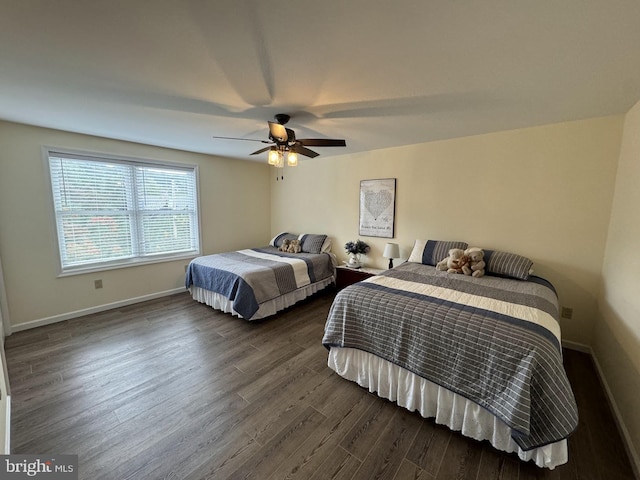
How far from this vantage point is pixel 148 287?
12.4 feet

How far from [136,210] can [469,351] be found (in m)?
4.28

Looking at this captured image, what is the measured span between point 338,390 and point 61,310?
3512 mm

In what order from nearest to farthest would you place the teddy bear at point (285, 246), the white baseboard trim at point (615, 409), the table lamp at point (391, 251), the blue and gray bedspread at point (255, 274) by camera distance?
the white baseboard trim at point (615, 409)
the blue and gray bedspread at point (255, 274)
the table lamp at point (391, 251)
the teddy bear at point (285, 246)

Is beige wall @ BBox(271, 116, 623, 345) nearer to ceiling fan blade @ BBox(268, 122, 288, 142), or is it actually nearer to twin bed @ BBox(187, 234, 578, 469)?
twin bed @ BBox(187, 234, 578, 469)

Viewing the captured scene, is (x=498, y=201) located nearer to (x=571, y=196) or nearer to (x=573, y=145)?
(x=571, y=196)

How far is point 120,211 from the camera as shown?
3494 mm

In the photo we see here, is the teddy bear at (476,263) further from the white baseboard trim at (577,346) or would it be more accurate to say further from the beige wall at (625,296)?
the white baseboard trim at (577,346)

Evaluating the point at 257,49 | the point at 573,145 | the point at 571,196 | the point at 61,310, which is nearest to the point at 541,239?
the point at 571,196

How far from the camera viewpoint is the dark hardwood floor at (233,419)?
1.41 meters

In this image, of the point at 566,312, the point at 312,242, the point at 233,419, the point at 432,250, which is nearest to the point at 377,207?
the point at 432,250

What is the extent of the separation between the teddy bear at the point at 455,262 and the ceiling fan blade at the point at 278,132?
2.15 metres

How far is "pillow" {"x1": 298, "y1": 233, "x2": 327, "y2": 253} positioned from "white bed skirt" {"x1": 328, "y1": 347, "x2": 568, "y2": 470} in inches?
88.3

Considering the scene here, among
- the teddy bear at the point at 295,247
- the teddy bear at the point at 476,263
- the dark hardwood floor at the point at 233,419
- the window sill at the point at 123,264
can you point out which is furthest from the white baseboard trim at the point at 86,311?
the teddy bear at the point at 476,263

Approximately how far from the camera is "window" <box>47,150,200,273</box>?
10.2 feet
